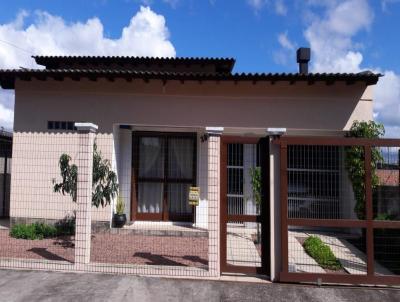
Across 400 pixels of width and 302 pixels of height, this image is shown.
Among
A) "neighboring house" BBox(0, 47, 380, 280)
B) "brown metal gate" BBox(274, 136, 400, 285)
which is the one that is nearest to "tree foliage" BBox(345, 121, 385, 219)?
"brown metal gate" BBox(274, 136, 400, 285)

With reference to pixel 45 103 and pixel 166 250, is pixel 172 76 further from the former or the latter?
pixel 166 250

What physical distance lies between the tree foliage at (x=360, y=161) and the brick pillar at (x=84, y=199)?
538 centimetres

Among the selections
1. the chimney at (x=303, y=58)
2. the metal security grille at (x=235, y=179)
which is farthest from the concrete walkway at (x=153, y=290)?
the chimney at (x=303, y=58)

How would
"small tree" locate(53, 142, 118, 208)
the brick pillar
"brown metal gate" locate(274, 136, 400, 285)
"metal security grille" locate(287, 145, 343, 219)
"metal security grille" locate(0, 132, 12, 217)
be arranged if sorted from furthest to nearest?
"metal security grille" locate(0, 132, 12, 217)
"small tree" locate(53, 142, 118, 208)
"metal security grille" locate(287, 145, 343, 219)
the brick pillar
"brown metal gate" locate(274, 136, 400, 285)

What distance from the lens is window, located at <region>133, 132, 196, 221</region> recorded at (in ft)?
34.5

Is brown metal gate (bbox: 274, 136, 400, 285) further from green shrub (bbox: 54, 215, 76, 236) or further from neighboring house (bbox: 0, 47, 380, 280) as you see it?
green shrub (bbox: 54, 215, 76, 236)

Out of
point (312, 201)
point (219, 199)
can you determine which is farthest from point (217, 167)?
point (312, 201)

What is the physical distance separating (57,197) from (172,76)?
166 inches

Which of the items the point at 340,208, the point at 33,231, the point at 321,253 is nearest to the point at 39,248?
the point at 33,231

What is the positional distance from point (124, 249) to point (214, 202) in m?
2.80

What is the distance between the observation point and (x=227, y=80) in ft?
30.7

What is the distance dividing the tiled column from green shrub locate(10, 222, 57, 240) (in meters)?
4.62

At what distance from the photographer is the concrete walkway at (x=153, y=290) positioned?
509cm

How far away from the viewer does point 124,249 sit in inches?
305
